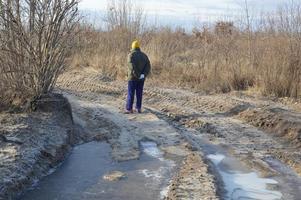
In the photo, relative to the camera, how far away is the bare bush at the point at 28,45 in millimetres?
11359

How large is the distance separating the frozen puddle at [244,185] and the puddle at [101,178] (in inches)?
34.7

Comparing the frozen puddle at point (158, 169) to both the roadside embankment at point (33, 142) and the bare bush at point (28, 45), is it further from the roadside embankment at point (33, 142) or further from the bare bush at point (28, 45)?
the bare bush at point (28, 45)

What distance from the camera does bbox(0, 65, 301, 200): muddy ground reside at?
321 inches

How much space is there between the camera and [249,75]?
1725cm

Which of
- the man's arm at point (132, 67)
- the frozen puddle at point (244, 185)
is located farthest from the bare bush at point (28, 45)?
the frozen puddle at point (244, 185)

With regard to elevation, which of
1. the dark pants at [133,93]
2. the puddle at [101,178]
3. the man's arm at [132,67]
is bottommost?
the puddle at [101,178]

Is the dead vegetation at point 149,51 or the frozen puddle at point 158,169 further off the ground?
the dead vegetation at point 149,51

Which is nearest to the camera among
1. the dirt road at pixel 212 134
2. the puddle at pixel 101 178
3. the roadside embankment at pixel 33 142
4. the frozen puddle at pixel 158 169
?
the puddle at pixel 101 178

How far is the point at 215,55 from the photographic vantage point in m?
19.3

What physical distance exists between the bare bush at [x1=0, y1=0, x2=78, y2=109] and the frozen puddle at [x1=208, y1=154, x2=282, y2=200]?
14.9ft

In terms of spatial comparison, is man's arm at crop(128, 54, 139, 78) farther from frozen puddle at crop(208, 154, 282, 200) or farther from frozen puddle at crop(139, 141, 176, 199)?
frozen puddle at crop(208, 154, 282, 200)

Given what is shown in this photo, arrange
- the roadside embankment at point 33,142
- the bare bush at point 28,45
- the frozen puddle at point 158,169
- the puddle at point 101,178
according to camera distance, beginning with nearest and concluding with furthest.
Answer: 1. the puddle at point 101,178
2. the roadside embankment at point 33,142
3. the frozen puddle at point 158,169
4. the bare bush at point 28,45

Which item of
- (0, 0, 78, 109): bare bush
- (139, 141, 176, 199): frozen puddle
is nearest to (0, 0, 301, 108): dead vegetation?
(0, 0, 78, 109): bare bush

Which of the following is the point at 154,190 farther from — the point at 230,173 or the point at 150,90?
the point at 150,90
